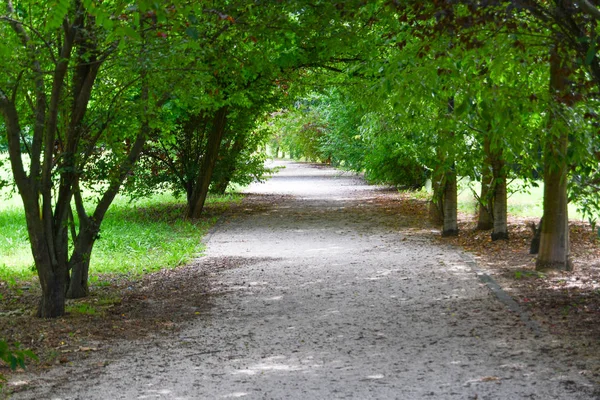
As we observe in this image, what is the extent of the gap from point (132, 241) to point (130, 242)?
141 mm

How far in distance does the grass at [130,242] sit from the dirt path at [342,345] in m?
1.10

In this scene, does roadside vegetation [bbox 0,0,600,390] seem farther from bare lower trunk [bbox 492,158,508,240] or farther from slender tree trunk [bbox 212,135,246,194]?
slender tree trunk [bbox 212,135,246,194]

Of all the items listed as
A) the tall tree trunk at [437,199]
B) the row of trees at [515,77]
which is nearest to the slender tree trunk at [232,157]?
the tall tree trunk at [437,199]

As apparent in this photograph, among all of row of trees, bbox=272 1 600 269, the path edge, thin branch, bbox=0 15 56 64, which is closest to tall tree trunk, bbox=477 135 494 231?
the path edge

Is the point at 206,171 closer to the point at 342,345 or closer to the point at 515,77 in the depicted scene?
the point at 515,77

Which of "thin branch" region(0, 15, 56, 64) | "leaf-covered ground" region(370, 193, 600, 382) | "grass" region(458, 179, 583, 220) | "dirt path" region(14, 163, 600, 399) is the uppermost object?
"thin branch" region(0, 15, 56, 64)

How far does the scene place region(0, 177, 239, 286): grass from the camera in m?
12.3

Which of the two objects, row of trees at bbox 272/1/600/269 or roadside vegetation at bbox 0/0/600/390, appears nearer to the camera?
row of trees at bbox 272/1/600/269

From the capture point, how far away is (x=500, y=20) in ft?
24.0

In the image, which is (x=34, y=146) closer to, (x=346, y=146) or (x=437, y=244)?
(x=437, y=244)

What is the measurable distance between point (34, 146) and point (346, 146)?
2290 cm

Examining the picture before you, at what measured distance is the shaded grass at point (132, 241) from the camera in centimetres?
1238

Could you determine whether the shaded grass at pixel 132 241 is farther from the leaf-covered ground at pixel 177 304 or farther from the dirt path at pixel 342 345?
the dirt path at pixel 342 345

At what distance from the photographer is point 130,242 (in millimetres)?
15477
